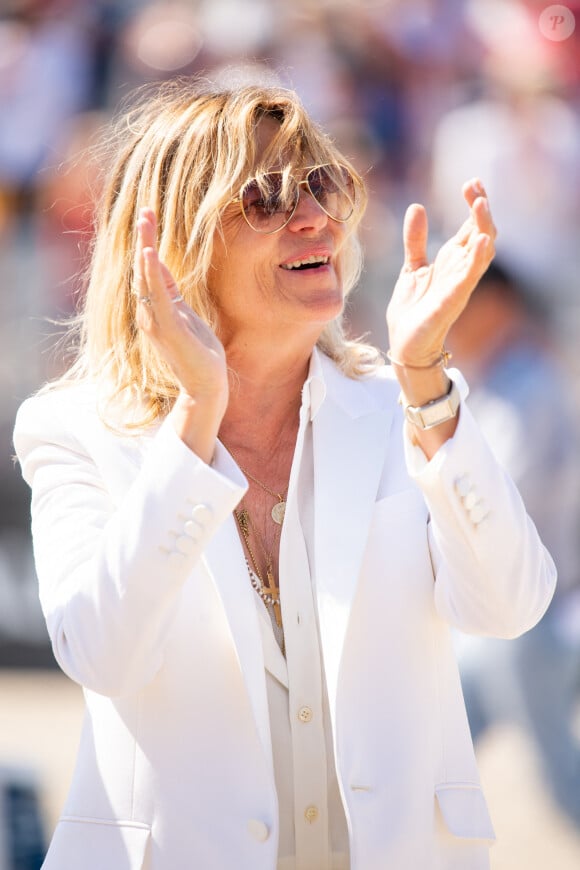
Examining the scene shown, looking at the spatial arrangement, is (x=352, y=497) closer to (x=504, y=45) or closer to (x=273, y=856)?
(x=273, y=856)

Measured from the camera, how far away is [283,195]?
1.99 metres

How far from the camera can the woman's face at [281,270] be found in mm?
1968

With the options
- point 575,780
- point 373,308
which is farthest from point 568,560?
point 373,308

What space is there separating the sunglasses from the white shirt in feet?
1.93

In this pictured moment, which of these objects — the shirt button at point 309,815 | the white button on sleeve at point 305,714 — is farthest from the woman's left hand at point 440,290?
the shirt button at point 309,815

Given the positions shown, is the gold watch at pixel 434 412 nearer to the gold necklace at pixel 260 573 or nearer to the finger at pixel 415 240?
the finger at pixel 415 240

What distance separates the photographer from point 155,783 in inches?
67.6

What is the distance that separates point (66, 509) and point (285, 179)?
696 millimetres

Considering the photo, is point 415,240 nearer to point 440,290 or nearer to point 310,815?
point 440,290

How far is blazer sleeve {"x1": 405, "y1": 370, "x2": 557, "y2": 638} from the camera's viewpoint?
1640mm

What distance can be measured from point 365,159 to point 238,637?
323 centimetres

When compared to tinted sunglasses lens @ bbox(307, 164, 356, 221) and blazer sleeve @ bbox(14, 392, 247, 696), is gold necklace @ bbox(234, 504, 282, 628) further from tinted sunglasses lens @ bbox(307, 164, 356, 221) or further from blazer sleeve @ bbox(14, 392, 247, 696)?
tinted sunglasses lens @ bbox(307, 164, 356, 221)

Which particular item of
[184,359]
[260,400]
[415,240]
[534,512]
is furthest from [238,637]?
[534,512]

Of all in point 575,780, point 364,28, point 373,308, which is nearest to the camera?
point 575,780
